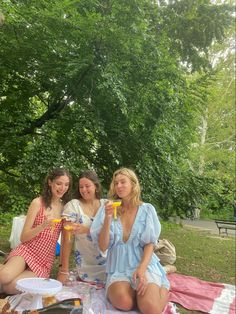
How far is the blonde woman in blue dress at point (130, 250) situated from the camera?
3141mm

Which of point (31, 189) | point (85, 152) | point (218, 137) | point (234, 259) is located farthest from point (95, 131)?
point (218, 137)

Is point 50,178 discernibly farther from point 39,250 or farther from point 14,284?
point 14,284

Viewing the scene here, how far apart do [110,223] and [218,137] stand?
1401cm

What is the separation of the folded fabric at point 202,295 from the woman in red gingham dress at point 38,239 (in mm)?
1630

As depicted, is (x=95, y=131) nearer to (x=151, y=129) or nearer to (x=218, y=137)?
(x=151, y=129)

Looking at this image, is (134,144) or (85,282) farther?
(134,144)

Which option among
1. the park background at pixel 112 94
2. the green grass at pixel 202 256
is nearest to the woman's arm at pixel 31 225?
the green grass at pixel 202 256

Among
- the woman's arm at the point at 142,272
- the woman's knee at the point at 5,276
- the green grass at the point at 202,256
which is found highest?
the woman's arm at the point at 142,272

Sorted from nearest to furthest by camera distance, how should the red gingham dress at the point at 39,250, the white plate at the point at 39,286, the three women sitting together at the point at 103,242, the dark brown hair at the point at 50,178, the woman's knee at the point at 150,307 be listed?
the white plate at the point at 39,286, the woman's knee at the point at 150,307, the three women sitting together at the point at 103,242, the red gingham dress at the point at 39,250, the dark brown hair at the point at 50,178

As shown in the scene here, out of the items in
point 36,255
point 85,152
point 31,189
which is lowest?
point 36,255

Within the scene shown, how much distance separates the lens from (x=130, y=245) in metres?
3.41

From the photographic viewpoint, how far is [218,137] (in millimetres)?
16438

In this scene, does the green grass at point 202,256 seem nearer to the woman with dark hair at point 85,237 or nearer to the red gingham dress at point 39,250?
the woman with dark hair at point 85,237

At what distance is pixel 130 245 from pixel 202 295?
61.1 inches
